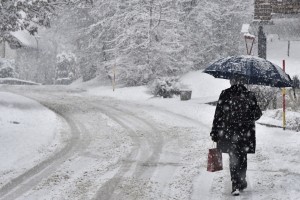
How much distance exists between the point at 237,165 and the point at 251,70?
4.84 feet

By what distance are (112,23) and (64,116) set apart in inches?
535

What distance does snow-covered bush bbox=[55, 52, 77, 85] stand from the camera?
40.0 m

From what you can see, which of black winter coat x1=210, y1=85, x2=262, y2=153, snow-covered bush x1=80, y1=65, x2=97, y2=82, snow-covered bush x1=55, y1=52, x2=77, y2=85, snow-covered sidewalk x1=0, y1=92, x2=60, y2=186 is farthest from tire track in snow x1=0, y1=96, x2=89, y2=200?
snow-covered bush x1=55, y1=52, x2=77, y2=85

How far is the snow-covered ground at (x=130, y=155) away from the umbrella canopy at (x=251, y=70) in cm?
170

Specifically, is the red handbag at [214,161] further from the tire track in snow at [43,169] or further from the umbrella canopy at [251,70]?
the tire track in snow at [43,169]

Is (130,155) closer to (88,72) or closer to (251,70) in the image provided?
(251,70)

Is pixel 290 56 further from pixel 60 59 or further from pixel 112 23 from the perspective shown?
pixel 60 59

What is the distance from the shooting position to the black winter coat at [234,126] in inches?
264

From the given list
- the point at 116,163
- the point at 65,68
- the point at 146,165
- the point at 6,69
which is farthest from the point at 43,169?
the point at 65,68

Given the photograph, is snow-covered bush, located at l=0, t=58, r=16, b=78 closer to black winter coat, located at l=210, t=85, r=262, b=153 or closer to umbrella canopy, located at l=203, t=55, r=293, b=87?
umbrella canopy, located at l=203, t=55, r=293, b=87

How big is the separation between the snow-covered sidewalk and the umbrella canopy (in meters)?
4.01

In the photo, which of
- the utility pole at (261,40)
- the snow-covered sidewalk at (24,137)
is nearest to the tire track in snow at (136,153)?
the snow-covered sidewalk at (24,137)

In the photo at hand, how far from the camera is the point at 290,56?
2666cm

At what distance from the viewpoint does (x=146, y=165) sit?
27.8 ft
